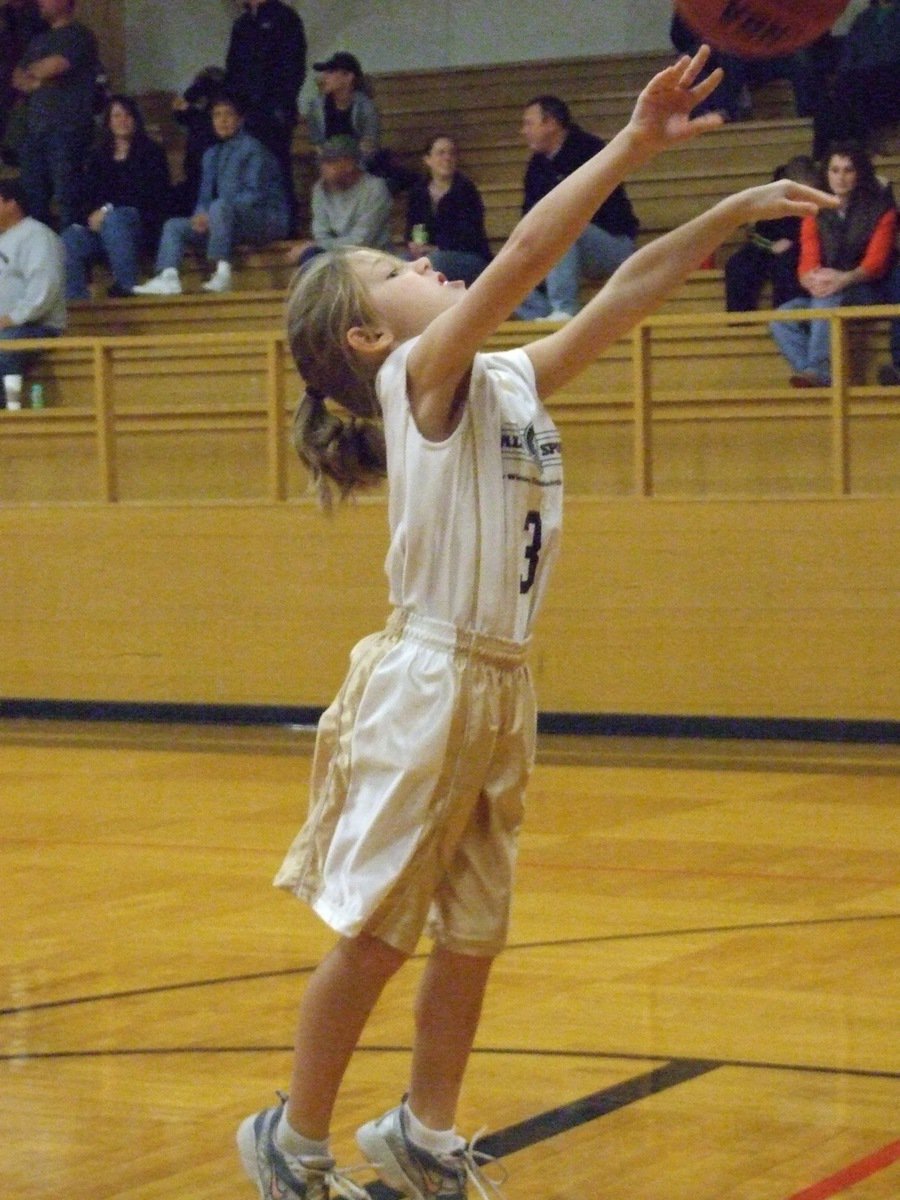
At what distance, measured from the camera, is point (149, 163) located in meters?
12.2

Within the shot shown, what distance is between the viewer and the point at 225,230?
1195 centimetres

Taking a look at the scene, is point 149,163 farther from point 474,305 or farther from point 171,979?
point 474,305

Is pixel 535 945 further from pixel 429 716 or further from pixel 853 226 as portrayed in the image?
pixel 853 226

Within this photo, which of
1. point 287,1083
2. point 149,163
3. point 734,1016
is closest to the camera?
point 287,1083

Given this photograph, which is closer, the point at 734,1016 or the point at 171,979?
the point at 734,1016

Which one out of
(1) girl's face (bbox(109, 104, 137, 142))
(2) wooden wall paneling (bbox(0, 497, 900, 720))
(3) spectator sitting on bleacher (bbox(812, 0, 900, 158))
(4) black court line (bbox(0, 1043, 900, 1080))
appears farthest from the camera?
(1) girl's face (bbox(109, 104, 137, 142))

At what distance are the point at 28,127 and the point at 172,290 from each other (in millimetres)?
1574

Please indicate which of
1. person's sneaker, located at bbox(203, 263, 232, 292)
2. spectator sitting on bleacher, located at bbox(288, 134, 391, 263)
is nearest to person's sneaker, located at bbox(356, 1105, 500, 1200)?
spectator sitting on bleacher, located at bbox(288, 134, 391, 263)

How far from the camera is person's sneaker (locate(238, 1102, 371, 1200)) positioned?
9.36 feet

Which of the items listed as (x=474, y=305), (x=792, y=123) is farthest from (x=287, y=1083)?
(x=792, y=123)

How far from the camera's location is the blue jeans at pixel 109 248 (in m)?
12.0

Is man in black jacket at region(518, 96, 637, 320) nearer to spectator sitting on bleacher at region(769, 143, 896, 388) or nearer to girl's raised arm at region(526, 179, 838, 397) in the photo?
spectator sitting on bleacher at region(769, 143, 896, 388)

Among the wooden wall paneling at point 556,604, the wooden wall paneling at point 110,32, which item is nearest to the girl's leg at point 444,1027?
the wooden wall paneling at point 556,604

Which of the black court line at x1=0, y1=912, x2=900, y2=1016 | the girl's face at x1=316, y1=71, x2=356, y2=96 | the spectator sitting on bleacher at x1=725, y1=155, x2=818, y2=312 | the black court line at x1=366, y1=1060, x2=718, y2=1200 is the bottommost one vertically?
the black court line at x1=0, y1=912, x2=900, y2=1016
